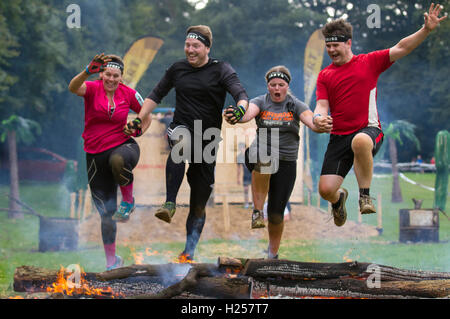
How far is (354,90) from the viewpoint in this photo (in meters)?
5.36

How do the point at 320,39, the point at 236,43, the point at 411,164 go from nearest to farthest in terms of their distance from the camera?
the point at 320,39, the point at 236,43, the point at 411,164

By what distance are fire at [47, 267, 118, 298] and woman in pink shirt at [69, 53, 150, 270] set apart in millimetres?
821

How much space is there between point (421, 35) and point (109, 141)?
11.0 ft

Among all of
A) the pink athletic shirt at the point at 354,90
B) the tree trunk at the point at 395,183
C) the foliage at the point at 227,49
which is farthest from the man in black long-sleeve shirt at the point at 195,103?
the tree trunk at the point at 395,183

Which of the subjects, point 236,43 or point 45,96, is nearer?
point 236,43

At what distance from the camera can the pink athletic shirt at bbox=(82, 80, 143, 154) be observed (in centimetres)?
585

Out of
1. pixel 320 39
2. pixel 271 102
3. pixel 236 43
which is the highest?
pixel 236 43

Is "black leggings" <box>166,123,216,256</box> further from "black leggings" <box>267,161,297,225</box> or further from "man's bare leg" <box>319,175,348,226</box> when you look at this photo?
"man's bare leg" <box>319,175,348,226</box>

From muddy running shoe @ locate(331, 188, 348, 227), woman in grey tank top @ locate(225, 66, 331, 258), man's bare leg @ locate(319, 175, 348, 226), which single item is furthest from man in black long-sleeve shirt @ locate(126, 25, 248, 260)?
muddy running shoe @ locate(331, 188, 348, 227)

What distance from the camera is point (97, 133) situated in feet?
19.3
